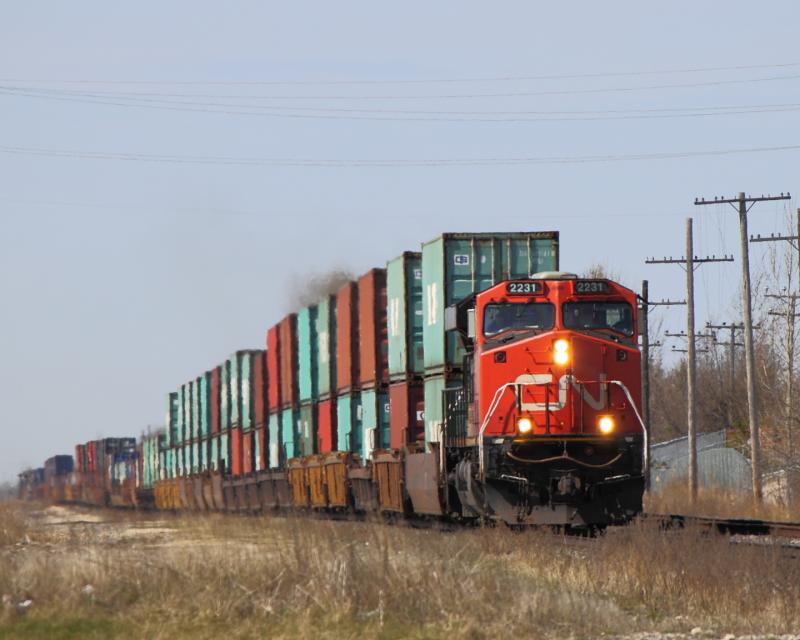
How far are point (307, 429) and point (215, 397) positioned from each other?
47.5 feet

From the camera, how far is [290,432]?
118 feet

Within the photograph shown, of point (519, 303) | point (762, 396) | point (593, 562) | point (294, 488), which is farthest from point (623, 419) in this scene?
point (762, 396)

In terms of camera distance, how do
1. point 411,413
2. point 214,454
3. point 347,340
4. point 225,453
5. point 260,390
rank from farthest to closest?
1. point 214,454
2. point 225,453
3. point 260,390
4. point 347,340
5. point 411,413

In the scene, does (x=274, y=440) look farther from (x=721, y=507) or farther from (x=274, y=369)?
(x=721, y=507)

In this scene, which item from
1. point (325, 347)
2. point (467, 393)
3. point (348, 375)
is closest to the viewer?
point (467, 393)

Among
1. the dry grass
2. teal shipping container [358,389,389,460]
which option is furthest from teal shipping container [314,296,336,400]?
the dry grass

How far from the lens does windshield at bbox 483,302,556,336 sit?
63.3 ft

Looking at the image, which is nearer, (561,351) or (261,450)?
(561,351)

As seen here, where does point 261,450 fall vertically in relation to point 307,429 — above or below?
below

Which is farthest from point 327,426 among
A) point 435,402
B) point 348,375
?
point 435,402

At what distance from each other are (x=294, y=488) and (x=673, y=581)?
22.9 m

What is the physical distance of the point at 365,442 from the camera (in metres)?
28.5

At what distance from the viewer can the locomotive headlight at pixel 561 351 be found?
19.0m

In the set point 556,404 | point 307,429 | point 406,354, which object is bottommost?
point 307,429
